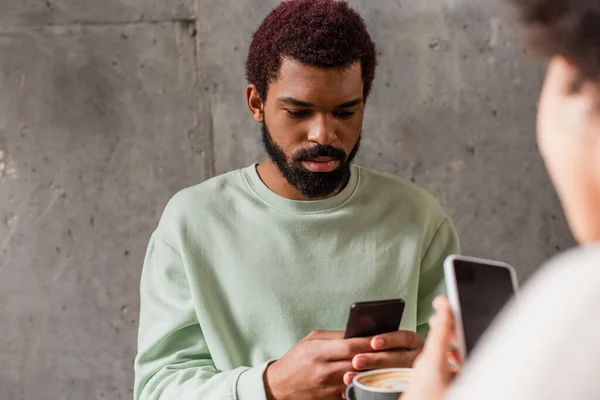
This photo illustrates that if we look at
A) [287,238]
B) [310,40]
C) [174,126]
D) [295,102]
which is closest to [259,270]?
[287,238]

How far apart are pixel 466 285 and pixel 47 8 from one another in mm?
1392

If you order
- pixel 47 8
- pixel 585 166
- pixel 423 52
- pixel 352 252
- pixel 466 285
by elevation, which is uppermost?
pixel 47 8

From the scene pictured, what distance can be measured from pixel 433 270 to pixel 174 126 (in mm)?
733

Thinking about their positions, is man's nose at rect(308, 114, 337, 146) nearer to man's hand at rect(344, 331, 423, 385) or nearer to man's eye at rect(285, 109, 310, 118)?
man's eye at rect(285, 109, 310, 118)

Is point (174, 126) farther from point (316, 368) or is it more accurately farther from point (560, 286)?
point (560, 286)

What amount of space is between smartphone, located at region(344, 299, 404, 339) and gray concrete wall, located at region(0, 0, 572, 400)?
0.73 meters

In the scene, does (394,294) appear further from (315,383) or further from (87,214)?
(87,214)

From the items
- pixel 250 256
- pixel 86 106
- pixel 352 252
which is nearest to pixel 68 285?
pixel 86 106

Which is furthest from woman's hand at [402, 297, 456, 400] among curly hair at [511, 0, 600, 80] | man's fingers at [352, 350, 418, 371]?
man's fingers at [352, 350, 418, 371]

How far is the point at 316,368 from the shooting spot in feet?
3.80

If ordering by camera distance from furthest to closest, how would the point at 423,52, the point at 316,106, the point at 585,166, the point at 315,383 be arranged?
the point at 423,52, the point at 316,106, the point at 315,383, the point at 585,166

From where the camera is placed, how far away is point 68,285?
1851 millimetres

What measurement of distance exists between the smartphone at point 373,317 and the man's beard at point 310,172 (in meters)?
0.36

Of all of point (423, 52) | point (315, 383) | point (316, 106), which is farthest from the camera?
point (423, 52)
